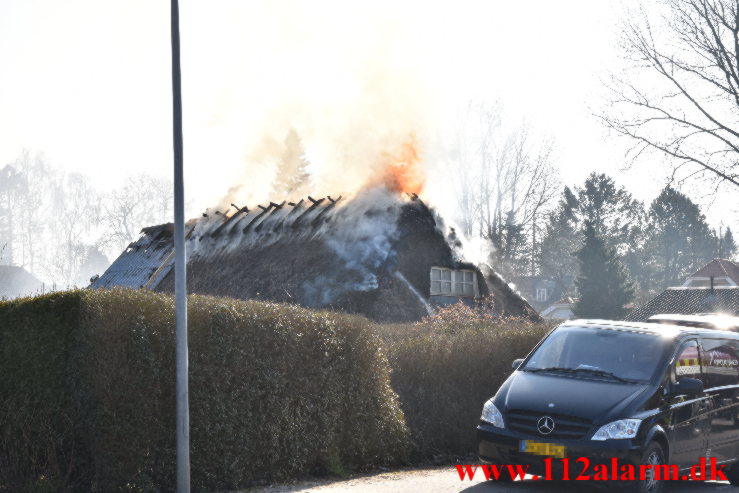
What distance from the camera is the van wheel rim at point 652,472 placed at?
8.84m

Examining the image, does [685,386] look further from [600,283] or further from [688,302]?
[688,302]

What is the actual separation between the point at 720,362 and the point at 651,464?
2355mm

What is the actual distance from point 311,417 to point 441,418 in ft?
10.6

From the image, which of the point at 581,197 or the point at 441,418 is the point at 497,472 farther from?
the point at 581,197

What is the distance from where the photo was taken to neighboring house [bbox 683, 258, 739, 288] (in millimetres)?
78688

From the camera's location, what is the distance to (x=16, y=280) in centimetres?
6412

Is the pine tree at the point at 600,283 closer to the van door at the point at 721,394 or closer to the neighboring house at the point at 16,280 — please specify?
the neighboring house at the point at 16,280

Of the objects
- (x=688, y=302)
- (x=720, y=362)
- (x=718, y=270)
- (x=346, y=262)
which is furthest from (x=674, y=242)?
(x=720, y=362)

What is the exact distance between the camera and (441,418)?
43.8ft

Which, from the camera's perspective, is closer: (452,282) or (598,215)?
(452,282)

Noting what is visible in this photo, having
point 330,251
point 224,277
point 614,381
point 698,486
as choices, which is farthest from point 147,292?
point 224,277

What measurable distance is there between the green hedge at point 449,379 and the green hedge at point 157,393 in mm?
2192

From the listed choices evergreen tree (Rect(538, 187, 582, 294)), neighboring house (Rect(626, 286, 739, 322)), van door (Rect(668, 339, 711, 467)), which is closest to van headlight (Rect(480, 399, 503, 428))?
van door (Rect(668, 339, 711, 467))

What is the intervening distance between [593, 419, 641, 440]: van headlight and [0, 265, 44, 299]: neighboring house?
56296 mm
